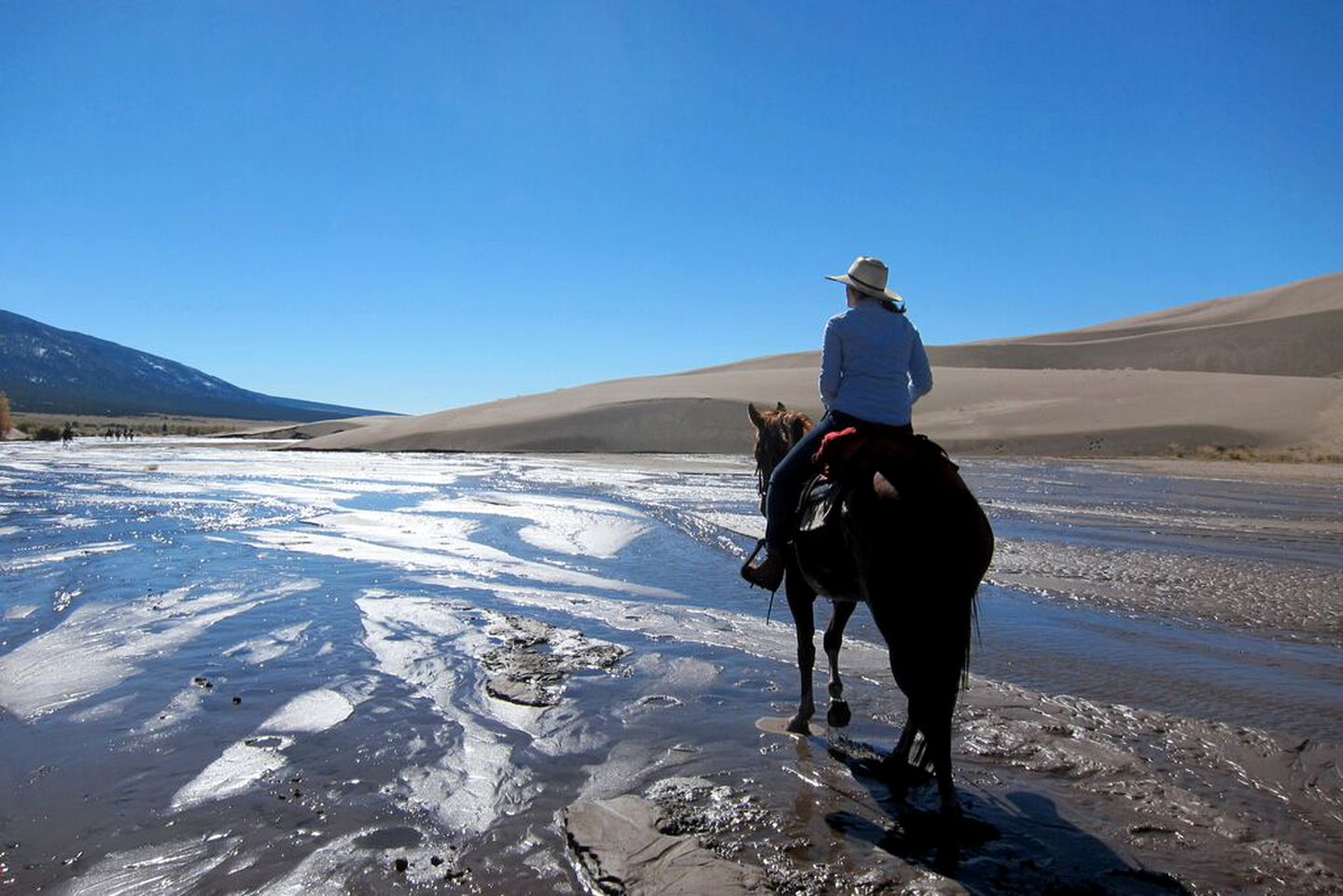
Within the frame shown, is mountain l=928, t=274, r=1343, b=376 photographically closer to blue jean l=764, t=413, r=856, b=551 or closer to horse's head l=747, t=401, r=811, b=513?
horse's head l=747, t=401, r=811, b=513

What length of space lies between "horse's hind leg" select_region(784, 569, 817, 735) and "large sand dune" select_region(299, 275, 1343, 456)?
119 feet

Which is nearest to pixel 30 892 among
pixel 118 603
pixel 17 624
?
pixel 17 624

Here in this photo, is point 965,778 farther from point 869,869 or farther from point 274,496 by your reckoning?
point 274,496

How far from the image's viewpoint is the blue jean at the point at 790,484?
4.98m

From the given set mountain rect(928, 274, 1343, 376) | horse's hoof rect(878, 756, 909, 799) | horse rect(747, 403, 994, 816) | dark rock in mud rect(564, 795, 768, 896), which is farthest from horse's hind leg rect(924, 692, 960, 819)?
mountain rect(928, 274, 1343, 376)

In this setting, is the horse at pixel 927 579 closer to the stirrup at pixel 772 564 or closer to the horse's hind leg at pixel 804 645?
the horse's hind leg at pixel 804 645

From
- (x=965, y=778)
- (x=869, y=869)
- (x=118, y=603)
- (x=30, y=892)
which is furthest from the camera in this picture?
(x=118, y=603)

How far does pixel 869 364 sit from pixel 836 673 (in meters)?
1.94

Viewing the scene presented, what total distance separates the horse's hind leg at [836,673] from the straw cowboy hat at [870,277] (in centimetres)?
188

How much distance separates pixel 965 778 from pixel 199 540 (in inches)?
443

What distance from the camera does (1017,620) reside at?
26.2ft

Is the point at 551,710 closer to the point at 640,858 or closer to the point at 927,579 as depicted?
the point at 640,858

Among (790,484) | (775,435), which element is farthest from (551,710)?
(775,435)

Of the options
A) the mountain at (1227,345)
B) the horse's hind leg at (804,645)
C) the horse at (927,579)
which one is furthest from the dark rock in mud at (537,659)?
the mountain at (1227,345)
